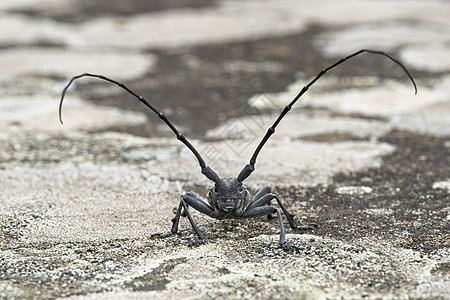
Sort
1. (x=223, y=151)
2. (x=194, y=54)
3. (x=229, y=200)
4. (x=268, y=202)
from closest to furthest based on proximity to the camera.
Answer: (x=229, y=200)
(x=268, y=202)
(x=223, y=151)
(x=194, y=54)

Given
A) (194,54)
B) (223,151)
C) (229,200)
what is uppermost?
(194,54)

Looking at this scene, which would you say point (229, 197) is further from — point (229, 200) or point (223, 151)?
point (223, 151)

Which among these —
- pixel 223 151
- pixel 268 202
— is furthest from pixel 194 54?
pixel 268 202

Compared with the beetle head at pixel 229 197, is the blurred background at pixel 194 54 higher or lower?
higher

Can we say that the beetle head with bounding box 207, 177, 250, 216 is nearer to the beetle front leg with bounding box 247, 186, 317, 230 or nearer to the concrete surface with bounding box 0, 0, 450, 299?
the beetle front leg with bounding box 247, 186, 317, 230

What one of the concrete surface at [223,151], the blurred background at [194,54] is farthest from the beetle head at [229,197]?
the blurred background at [194,54]

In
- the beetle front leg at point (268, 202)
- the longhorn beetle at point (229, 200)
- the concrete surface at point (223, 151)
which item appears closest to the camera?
the concrete surface at point (223, 151)

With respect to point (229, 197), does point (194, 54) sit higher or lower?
higher

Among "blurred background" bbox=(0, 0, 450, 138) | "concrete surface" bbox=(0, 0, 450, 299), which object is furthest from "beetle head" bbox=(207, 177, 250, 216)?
"blurred background" bbox=(0, 0, 450, 138)

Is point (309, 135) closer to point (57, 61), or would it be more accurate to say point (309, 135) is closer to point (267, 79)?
point (267, 79)

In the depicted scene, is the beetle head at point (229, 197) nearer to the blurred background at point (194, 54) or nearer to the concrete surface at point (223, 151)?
the concrete surface at point (223, 151)
